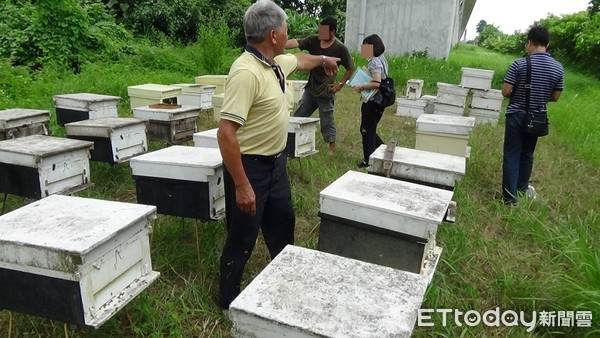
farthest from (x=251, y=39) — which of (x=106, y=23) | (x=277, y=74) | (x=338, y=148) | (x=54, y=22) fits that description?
(x=106, y=23)

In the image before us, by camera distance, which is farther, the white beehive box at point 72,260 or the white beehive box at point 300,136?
the white beehive box at point 300,136

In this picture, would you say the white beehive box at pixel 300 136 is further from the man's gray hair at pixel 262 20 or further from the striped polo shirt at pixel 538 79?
the striped polo shirt at pixel 538 79

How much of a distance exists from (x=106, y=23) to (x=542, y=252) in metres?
12.6

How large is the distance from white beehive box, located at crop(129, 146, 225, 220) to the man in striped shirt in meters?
3.26

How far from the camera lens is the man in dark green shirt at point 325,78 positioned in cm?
574

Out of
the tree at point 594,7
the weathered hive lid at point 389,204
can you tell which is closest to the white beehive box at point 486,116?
the weathered hive lid at point 389,204

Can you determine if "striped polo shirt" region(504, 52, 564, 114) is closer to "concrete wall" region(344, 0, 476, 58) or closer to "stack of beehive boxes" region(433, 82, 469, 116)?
"stack of beehive boxes" region(433, 82, 469, 116)

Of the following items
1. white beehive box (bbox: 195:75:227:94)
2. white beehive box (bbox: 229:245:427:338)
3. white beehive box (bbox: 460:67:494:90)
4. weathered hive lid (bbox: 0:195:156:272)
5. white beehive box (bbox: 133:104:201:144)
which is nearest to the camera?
white beehive box (bbox: 229:245:427:338)

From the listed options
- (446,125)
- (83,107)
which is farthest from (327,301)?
(83,107)

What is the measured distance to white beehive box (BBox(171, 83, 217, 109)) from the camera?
6957mm

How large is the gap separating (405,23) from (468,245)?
43.5 ft

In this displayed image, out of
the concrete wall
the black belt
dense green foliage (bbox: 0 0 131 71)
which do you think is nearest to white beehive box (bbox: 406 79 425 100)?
the concrete wall

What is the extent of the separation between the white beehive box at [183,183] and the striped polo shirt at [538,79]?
129 inches

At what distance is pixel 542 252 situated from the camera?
3.81 meters
